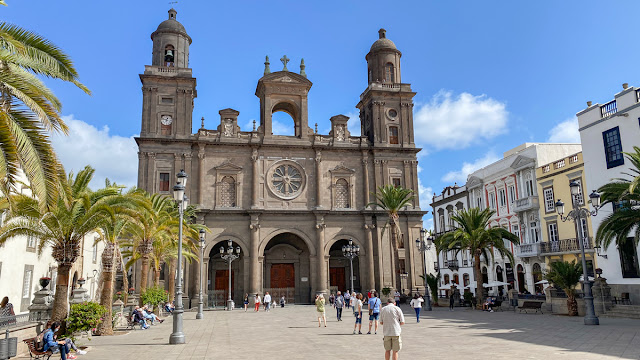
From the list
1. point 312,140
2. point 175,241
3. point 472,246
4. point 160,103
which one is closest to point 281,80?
point 312,140

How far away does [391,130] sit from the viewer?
156 feet

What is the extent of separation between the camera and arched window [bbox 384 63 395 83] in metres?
49.2

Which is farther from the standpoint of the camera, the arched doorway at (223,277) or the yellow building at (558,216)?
the arched doorway at (223,277)

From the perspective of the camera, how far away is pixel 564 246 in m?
37.7

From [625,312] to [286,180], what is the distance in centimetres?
2821

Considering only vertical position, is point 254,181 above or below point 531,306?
above

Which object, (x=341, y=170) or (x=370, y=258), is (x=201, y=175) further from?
(x=370, y=258)

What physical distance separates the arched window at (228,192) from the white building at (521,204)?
23.5 m

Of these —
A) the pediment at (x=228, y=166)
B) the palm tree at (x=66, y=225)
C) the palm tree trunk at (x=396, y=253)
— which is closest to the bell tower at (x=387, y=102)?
the palm tree trunk at (x=396, y=253)

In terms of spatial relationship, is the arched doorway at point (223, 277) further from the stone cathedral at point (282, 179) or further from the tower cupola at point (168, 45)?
the tower cupola at point (168, 45)

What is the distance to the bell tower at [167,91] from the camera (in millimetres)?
42844

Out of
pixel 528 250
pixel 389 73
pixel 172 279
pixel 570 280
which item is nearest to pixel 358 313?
pixel 570 280

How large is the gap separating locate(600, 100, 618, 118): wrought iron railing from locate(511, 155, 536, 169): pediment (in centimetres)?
1031

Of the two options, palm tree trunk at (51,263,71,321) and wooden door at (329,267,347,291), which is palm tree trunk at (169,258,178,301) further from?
palm tree trunk at (51,263,71,321)
